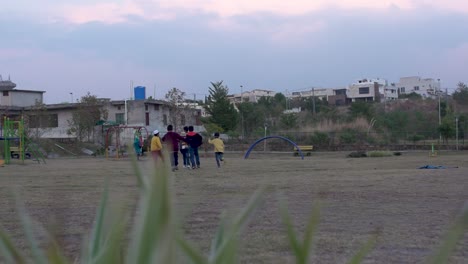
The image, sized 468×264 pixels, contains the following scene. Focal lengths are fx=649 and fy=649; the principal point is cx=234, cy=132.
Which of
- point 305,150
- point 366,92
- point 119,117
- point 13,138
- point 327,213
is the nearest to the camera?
point 327,213

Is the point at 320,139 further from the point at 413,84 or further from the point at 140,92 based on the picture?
the point at 413,84

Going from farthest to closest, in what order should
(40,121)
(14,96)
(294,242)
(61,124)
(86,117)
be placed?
(14,96) → (61,124) → (86,117) → (40,121) → (294,242)

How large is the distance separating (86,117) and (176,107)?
322 inches

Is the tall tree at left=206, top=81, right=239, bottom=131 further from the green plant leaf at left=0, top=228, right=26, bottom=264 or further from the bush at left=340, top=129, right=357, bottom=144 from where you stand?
the green plant leaf at left=0, top=228, right=26, bottom=264

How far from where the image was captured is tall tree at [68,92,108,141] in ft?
169

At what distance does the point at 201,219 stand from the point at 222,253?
25.9 ft

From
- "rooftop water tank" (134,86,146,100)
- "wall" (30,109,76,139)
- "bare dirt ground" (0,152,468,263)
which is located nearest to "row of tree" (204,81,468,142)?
"rooftop water tank" (134,86,146,100)

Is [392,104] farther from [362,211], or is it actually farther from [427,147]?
[362,211]

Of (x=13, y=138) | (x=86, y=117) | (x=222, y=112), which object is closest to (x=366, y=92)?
(x=222, y=112)

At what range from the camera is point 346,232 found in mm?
7648

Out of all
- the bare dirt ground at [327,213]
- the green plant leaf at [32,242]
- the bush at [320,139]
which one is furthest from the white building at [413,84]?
the green plant leaf at [32,242]

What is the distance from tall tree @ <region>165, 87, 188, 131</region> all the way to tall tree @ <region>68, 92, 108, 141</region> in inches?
228

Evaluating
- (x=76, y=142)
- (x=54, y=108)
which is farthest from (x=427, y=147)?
(x=54, y=108)

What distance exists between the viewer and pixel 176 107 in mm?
56125
